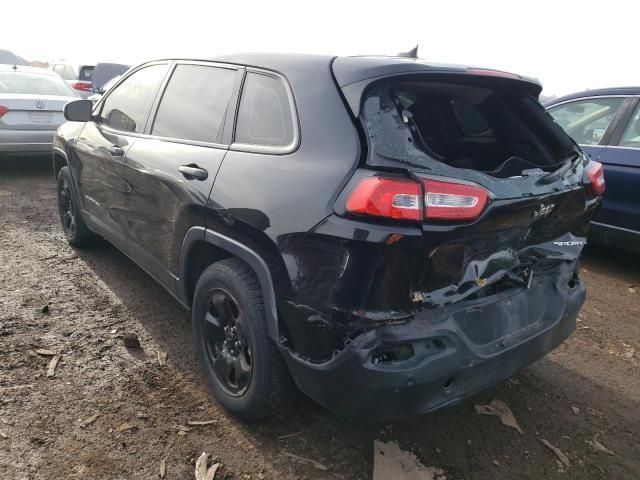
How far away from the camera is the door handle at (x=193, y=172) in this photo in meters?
2.49

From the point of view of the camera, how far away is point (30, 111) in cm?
714

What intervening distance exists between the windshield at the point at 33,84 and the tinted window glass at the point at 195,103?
18.6 feet

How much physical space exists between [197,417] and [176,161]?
1323 millimetres

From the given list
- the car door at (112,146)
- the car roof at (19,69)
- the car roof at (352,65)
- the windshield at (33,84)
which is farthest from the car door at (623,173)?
the car roof at (19,69)

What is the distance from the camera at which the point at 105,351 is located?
3.05m

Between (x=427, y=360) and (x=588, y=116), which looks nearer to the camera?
(x=427, y=360)

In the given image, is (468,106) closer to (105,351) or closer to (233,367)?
(233,367)

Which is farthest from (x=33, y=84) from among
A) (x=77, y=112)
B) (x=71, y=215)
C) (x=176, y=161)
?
(x=176, y=161)

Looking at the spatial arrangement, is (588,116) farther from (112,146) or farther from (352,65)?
(112,146)

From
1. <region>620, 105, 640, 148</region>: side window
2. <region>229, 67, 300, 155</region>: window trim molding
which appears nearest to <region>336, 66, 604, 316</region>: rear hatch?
<region>229, 67, 300, 155</region>: window trim molding

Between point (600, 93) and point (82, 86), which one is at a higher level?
point (600, 93)

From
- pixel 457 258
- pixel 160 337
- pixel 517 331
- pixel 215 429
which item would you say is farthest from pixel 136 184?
pixel 517 331

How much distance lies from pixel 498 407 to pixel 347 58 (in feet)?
6.34

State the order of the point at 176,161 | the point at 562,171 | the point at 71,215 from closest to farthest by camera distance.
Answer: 1. the point at 562,171
2. the point at 176,161
3. the point at 71,215
